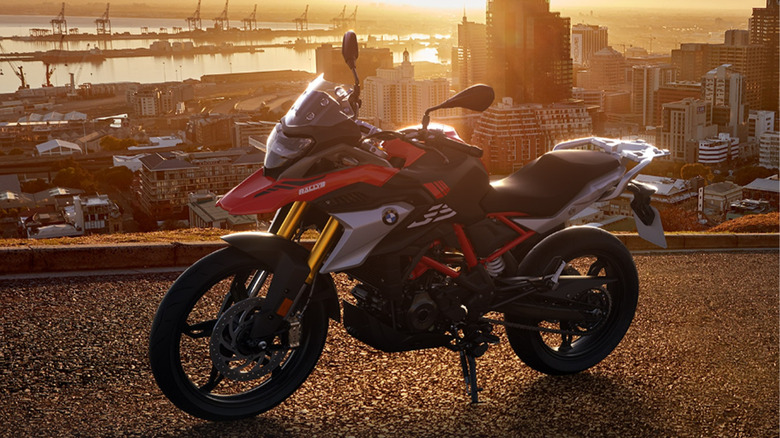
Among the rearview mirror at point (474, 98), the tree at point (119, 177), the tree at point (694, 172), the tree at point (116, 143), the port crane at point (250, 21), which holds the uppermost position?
the port crane at point (250, 21)

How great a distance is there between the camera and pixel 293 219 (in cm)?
316

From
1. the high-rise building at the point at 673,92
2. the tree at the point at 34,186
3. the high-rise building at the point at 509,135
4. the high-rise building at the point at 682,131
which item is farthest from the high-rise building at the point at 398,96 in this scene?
the high-rise building at the point at 673,92

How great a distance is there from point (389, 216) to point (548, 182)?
Answer: 832 millimetres

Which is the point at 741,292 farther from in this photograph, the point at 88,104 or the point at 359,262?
the point at 88,104

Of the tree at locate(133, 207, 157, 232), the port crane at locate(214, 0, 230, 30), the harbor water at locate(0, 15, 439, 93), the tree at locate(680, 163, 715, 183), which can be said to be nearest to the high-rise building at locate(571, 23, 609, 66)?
the harbor water at locate(0, 15, 439, 93)

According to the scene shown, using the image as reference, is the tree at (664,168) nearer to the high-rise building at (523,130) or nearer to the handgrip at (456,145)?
the high-rise building at (523,130)

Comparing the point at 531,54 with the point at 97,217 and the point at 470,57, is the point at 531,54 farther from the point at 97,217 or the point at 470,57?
the point at 97,217

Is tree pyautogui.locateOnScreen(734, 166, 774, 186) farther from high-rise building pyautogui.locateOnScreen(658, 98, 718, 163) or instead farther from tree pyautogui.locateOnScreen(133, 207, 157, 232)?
tree pyautogui.locateOnScreen(133, 207, 157, 232)

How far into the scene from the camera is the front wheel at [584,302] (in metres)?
3.57

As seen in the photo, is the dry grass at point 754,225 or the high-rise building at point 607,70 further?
the high-rise building at point 607,70

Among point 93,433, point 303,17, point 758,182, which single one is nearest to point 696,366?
point 93,433

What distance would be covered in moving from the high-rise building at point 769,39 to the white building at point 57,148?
44.7 meters

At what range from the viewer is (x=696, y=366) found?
3.82 m

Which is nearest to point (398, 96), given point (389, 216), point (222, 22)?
point (389, 216)
